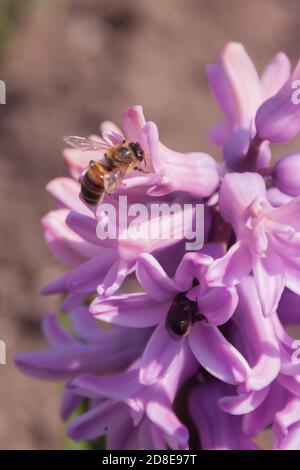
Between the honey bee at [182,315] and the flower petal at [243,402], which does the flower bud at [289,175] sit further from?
the flower petal at [243,402]

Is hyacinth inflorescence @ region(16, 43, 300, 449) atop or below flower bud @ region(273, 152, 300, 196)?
below

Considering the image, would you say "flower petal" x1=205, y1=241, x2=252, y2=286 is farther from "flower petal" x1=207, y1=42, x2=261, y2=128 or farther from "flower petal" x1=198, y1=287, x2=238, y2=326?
"flower petal" x1=207, y1=42, x2=261, y2=128

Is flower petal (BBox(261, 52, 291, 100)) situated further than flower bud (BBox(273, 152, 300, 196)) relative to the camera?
Yes

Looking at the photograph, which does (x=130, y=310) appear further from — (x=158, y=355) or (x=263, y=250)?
(x=263, y=250)

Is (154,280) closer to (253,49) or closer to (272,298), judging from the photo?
(272,298)

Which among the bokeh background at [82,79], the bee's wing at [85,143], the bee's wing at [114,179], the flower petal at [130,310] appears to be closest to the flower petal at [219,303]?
the flower petal at [130,310]

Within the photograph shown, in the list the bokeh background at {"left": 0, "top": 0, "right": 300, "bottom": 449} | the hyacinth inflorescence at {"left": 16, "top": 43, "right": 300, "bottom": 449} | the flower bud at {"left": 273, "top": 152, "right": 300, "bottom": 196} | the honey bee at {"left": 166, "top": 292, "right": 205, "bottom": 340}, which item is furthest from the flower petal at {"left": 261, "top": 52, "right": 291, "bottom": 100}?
the bokeh background at {"left": 0, "top": 0, "right": 300, "bottom": 449}
